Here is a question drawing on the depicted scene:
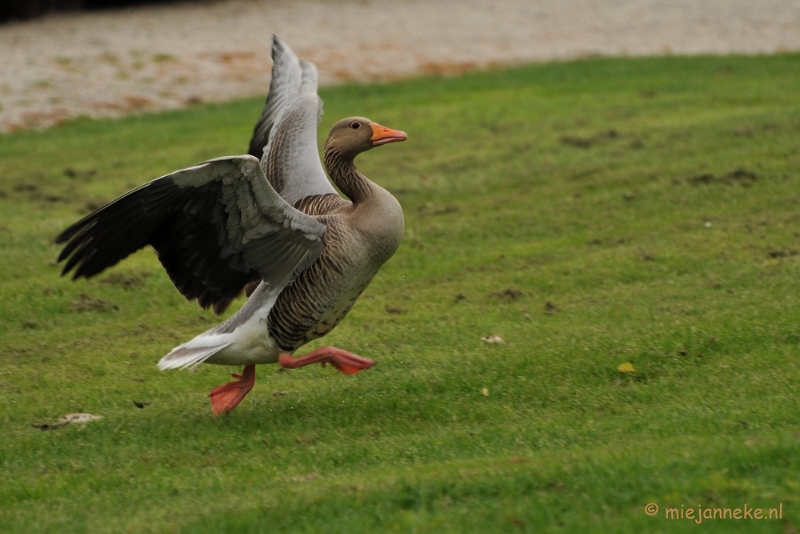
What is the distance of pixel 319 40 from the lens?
20734mm

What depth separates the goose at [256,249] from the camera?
239 inches

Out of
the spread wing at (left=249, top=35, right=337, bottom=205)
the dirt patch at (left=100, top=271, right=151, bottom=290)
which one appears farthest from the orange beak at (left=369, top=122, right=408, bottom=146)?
the dirt patch at (left=100, top=271, right=151, bottom=290)

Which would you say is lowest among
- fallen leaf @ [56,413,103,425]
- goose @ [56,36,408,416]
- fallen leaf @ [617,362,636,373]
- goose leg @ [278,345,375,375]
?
fallen leaf @ [56,413,103,425]

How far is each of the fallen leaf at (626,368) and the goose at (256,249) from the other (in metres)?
1.68

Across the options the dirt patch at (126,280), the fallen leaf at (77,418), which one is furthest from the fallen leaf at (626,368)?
the dirt patch at (126,280)

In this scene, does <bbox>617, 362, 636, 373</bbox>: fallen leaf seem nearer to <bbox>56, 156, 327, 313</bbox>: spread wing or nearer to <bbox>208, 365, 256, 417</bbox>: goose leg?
<bbox>56, 156, 327, 313</bbox>: spread wing

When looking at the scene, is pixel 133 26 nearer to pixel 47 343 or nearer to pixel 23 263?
pixel 23 263

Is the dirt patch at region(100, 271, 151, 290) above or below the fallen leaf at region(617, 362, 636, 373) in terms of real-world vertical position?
below

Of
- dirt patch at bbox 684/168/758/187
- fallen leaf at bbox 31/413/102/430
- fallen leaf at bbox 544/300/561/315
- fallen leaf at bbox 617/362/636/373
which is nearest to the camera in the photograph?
fallen leaf at bbox 31/413/102/430

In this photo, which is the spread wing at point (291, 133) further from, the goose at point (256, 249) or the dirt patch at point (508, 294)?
the dirt patch at point (508, 294)

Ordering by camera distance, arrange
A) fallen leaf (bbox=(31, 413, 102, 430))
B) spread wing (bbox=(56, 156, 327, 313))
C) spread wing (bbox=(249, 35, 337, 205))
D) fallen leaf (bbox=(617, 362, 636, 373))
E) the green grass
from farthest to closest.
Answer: spread wing (bbox=(249, 35, 337, 205)) → fallen leaf (bbox=(617, 362, 636, 373)) → fallen leaf (bbox=(31, 413, 102, 430)) → spread wing (bbox=(56, 156, 327, 313)) → the green grass

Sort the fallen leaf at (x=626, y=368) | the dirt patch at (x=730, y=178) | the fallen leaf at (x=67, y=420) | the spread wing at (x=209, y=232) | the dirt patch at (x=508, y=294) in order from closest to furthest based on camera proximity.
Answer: the spread wing at (x=209, y=232) < the fallen leaf at (x=67, y=420) < the fallen leaf at (x=626, y=368) < the dirt patch at (x=508, y=294) < the dirt patch at (x=730, y=178)

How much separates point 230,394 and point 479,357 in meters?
1.78

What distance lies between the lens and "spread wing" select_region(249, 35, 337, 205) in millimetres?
7640
